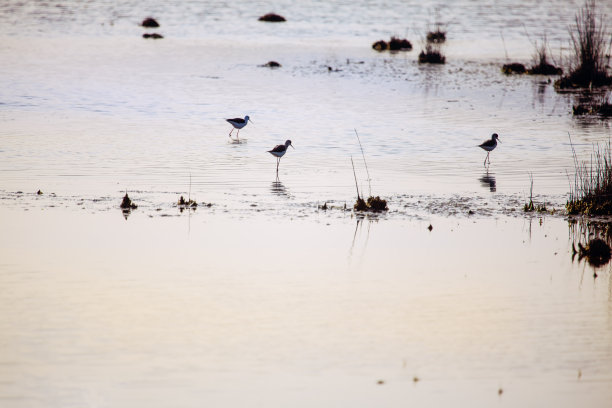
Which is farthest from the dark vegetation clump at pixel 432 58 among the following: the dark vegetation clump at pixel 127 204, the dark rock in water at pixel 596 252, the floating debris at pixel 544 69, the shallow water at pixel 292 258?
the dark rock in water at pixel 596 252

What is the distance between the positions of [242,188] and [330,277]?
5.09 metres

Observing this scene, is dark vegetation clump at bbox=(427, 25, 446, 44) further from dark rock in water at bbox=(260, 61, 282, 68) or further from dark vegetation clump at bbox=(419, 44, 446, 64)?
dark rock in water at bbox=(260, 61, 282, 68)

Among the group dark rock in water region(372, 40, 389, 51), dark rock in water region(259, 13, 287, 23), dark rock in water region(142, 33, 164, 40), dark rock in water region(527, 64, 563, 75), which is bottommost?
dark rock in water region(527, 64, 563, 75)

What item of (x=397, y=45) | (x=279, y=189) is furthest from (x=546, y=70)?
(x=279, y=189)

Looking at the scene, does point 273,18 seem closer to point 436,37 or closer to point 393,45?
point 436,37

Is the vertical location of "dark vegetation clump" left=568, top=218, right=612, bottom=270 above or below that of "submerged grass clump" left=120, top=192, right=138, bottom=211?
below

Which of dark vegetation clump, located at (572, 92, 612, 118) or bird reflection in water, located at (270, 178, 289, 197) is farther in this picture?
dark vegetation clump, located at (572, 92, 612, 118)

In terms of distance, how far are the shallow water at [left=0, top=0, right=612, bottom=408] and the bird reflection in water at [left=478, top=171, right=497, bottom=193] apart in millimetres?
69

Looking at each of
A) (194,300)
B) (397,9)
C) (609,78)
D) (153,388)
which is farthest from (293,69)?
(397,9)

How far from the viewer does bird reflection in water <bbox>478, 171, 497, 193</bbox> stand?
597 inches

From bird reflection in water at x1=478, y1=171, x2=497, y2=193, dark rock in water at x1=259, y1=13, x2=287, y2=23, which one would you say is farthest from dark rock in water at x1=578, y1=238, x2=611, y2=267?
dark rock in water at x1=259, y1=13, x2=287, y2=23

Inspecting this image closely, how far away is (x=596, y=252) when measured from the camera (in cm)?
1077

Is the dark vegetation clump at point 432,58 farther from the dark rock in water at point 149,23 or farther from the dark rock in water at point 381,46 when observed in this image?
the dark rock in water at point 149,23

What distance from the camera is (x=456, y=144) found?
19.7 m
